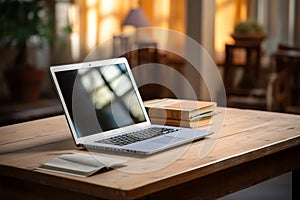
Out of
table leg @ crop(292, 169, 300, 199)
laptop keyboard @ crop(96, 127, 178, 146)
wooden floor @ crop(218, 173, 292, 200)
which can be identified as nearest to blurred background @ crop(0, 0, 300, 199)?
wooden floor @ crop(218, 173, 292, 200)

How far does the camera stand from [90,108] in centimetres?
254

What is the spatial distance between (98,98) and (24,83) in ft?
17.3

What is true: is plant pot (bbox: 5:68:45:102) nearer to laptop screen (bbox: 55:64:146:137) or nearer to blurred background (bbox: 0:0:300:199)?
blurred background (bbox: 0:0:300:199)

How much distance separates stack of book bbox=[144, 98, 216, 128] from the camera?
277 cm

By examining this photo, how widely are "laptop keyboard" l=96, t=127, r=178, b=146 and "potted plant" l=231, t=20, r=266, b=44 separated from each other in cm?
423

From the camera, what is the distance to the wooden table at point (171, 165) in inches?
80.1

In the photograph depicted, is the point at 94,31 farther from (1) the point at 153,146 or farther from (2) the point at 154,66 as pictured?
(1) the point at 153,146

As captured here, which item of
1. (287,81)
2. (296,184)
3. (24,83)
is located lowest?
(24,83)

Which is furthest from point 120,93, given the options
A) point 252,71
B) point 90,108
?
point 252,71

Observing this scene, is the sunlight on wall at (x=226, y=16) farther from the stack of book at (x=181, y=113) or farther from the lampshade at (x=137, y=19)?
the stack of book at (x=181, y=113)

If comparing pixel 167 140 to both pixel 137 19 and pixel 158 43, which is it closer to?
pixel 137 19

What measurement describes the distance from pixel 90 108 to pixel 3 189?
43 centimetres

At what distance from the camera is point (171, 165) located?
2199 millimetres

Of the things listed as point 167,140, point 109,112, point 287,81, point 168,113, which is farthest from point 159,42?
point 167,140
